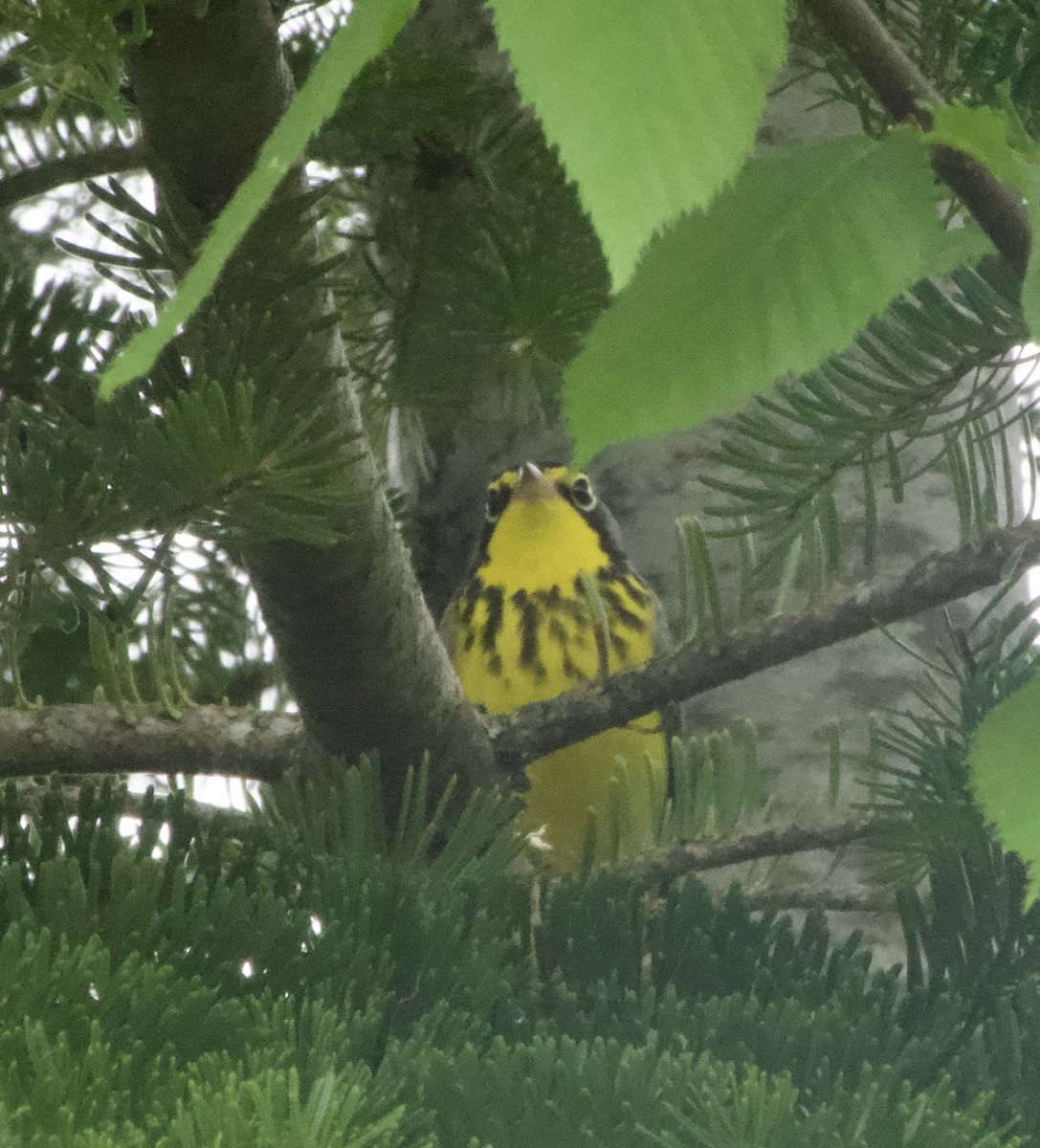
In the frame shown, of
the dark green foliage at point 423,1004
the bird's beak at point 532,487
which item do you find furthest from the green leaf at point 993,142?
the bird's beak at point 532,487

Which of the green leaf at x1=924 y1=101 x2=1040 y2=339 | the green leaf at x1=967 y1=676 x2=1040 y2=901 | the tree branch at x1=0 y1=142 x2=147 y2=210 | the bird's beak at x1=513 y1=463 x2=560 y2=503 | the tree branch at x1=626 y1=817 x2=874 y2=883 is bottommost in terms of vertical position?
the tree branch at x1=626 y1=817 x2=874 y2=883

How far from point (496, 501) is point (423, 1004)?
106 cm

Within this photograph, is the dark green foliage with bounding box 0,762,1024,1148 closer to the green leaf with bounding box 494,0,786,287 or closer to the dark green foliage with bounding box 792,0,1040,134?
the green leaf with bounding box 494,0,786,287

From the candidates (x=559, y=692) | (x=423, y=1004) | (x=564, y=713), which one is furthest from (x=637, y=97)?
(x=559, y=692)

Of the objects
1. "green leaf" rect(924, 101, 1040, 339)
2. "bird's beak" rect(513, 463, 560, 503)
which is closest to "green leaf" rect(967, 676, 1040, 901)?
"green leaf" rect(924, 101, 1040, 339)

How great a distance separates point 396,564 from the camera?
0.55 meters

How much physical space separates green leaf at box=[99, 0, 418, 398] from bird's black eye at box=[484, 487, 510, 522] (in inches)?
49.5

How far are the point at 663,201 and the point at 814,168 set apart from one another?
0.07 meters

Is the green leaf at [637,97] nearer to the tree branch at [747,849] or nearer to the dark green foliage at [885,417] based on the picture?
the dark green foliage at [885,417]

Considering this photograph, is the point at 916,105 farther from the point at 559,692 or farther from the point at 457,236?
the point at 559,692

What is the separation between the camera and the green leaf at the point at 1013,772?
15 cm

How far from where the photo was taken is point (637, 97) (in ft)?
0.38

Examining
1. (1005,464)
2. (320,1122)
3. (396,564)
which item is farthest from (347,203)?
(320,1122)

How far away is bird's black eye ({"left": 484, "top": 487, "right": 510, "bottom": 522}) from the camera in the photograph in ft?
4.58
